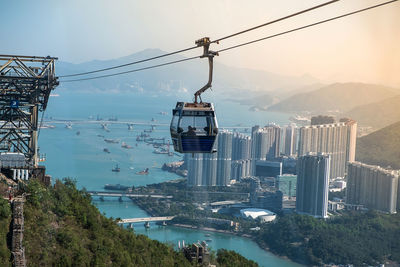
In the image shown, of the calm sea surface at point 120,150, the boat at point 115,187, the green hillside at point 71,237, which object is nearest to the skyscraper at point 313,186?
the calm sea surface at point 120,150

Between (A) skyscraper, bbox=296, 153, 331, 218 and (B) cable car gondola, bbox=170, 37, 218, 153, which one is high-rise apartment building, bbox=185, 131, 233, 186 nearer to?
(A) skyscraper, bbox=296, 153, 331, 218

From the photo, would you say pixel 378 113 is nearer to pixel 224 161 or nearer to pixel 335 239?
pixel 224 161

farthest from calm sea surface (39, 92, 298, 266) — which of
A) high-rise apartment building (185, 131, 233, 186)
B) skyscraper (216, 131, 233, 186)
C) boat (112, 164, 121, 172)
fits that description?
skyscraper (216, 131, 233, 186)

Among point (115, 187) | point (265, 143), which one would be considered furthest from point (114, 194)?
point (265, 143)

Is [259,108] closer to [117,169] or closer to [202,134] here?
[117,169]

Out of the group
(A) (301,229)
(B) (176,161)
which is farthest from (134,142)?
(A) (301,229)

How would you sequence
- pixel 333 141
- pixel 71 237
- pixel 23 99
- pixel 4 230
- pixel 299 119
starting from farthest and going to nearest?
pixel 299 119 < pixel 333 141 < pixel 23 99 < pixel 71 237 < pixel 4 230
